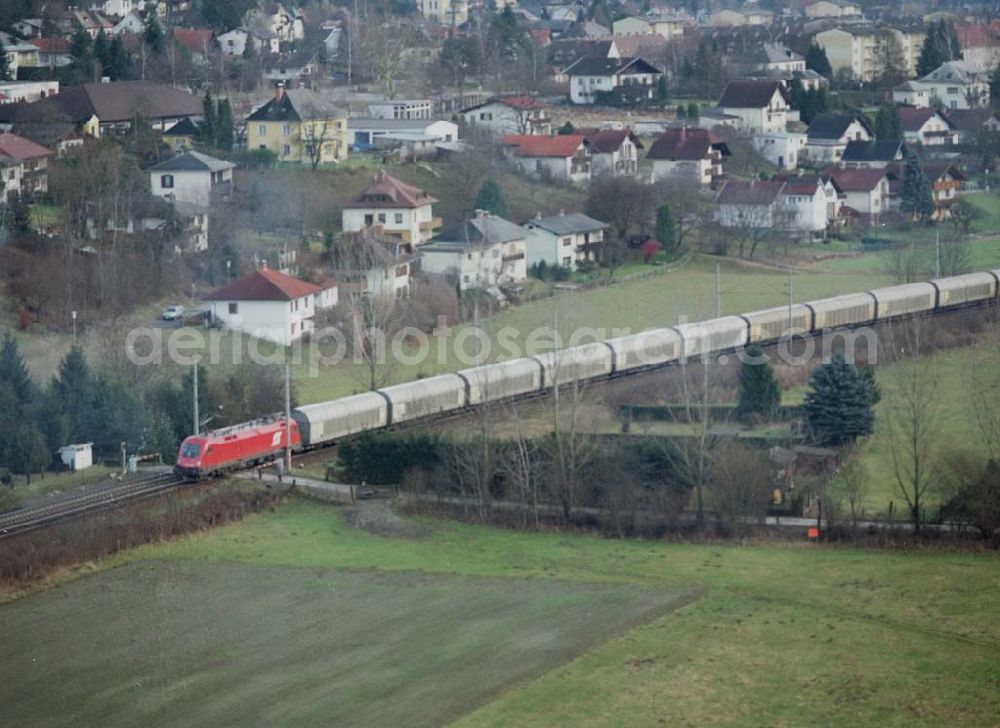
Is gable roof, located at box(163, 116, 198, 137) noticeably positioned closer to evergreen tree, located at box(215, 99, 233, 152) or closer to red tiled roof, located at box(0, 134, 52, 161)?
evergreen tree, located at box(215, 99, 233, 152)

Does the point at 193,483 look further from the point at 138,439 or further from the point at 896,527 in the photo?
the point at 896,527

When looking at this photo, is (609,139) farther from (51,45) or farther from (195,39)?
(51,45)

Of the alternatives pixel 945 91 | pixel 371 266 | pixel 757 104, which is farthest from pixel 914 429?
pixel 945 91

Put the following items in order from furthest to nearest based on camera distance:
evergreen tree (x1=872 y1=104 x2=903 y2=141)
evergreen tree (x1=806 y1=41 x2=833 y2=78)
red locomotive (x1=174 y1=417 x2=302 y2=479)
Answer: evergreen tree (x1=806 y1=41 x2=833 y2=78), evergreen tree (x1=872 y1=104 x2=903 y2=141), red locomotive (x1=174 y1=417 x2=302 y2=479)

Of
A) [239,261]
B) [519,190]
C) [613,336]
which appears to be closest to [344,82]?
[519,190]

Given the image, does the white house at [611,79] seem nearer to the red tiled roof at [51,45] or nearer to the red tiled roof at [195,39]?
the red tiled roof at [195,39]

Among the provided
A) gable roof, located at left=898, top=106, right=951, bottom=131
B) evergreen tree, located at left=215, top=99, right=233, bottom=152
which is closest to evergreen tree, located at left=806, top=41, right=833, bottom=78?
gable roof, located at left=898, top=106, right=951, bottom=131
